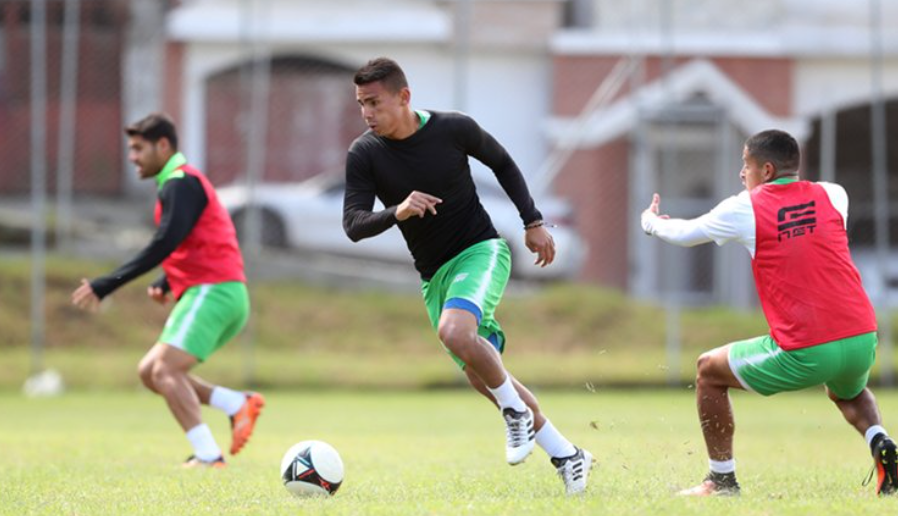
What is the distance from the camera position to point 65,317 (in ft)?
69.6

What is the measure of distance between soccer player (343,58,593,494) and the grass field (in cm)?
48

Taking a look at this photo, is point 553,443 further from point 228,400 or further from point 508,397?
point 228,400

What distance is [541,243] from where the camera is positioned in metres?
7.66

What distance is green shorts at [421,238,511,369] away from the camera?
7.53 m

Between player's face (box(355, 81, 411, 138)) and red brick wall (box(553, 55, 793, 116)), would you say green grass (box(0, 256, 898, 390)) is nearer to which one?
red brick wall (box(553, 55, 793, 116))

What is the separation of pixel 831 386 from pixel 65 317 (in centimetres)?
1561

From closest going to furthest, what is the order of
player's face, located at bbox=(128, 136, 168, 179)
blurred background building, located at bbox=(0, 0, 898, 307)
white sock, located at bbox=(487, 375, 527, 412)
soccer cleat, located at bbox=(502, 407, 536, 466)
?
soccer cleat, located at bbox=(502, 407, 536, 466), white sock, located at bbox=(487, 375, 527, 412), player's face, located at bbox=(128, 136, 168, 179), blurred background building, located at bbox=(0, 0, 898, 307)

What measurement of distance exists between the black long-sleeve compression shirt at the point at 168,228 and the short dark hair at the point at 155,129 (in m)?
0.36

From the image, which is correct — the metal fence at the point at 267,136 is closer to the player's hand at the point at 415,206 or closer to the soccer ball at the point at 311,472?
the soccer ball at the point at 311,472

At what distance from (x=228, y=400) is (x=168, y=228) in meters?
1.33

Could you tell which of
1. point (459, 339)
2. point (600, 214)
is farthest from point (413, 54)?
point (459, 339)

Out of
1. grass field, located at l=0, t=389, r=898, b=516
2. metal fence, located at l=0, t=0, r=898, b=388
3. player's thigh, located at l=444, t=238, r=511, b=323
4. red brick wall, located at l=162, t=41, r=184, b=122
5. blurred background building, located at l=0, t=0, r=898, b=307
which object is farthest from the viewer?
red brick wall, located at l=162, t=41, r=184, b=122

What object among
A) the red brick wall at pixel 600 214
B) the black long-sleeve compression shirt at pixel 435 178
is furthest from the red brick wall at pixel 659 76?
the black long-sleeve compression shirt at pixel 435 178

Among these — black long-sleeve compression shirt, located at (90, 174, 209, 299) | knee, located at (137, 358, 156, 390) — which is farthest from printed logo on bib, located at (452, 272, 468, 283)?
knee, located at (137, 358, 156, 390)
